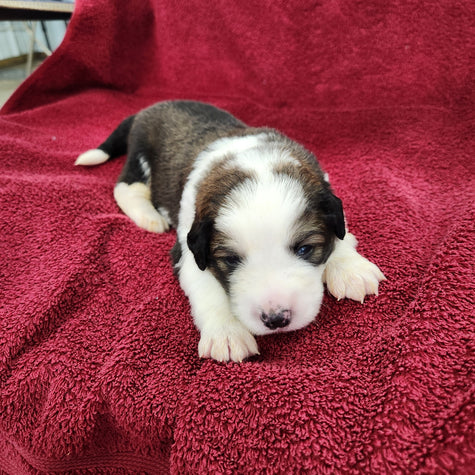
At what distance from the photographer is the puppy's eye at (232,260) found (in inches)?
69.4

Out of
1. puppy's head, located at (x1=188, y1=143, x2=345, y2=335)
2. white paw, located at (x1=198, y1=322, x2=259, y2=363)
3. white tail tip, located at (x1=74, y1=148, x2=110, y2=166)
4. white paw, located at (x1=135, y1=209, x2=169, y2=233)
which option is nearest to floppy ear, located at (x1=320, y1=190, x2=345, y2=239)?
puppy's head, located at (x1=188, y1=143, x2=345, y2=335)

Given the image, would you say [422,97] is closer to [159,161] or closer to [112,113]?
[159,161]

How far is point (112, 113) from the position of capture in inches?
188

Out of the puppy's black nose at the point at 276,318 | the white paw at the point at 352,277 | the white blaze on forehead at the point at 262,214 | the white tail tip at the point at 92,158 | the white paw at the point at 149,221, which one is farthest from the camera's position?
the white tail tip at the point at 92,158

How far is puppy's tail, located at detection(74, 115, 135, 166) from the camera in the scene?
11.7 ft

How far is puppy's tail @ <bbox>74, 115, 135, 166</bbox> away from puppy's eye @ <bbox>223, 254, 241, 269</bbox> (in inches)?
89.5

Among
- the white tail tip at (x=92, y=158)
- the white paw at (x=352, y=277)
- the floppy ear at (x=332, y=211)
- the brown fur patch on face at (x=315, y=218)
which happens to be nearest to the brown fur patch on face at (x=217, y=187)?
the brown fur patch on face at (x=315, y=218)

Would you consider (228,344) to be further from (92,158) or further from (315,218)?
(92,158)

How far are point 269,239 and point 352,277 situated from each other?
1.77 feet

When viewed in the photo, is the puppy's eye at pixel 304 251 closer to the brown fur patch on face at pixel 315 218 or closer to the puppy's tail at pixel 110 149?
the brown fur patch on face at pixel 315 218

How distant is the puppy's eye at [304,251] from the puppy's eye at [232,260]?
0.83ft

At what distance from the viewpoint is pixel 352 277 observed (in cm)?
196

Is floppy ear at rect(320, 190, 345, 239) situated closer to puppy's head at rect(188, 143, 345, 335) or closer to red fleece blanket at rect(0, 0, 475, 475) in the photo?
puppy's head at rect(188, 143, 345, 335)

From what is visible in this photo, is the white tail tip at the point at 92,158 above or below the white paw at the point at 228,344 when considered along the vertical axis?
below
